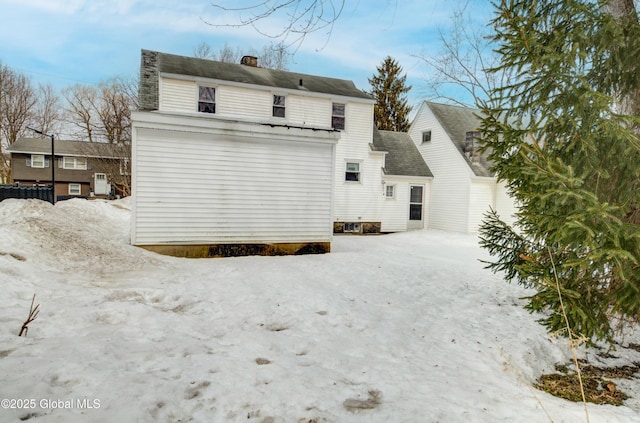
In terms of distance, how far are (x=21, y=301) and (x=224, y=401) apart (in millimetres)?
3381

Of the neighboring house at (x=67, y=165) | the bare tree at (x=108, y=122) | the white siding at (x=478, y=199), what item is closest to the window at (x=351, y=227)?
the white siding at (x=478, y=199)

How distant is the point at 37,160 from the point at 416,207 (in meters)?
31.9

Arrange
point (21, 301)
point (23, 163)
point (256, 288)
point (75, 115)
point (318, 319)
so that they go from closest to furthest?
1. point (21, 301)
2. point (318, 319)
3. point (256, 288)
4. point (23, 163)
5. point (75, 115)

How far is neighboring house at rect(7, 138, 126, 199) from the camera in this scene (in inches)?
1143

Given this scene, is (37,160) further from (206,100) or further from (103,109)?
(206,100)

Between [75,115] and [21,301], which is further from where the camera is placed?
[75,115]

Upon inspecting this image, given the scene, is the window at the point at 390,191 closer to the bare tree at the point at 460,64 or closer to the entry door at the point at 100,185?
the bare tree at the point at 460,64

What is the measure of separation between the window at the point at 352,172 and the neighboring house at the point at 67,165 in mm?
21079

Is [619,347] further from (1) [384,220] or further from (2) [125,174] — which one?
(2) [125,174]

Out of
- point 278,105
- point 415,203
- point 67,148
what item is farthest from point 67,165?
point 415,203

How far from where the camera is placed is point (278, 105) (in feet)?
49.1

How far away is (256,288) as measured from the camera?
585 centimetres

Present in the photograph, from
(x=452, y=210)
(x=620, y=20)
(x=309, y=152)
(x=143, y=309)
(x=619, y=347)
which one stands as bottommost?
(x=619, y=347)

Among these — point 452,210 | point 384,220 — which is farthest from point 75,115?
point 452,210
